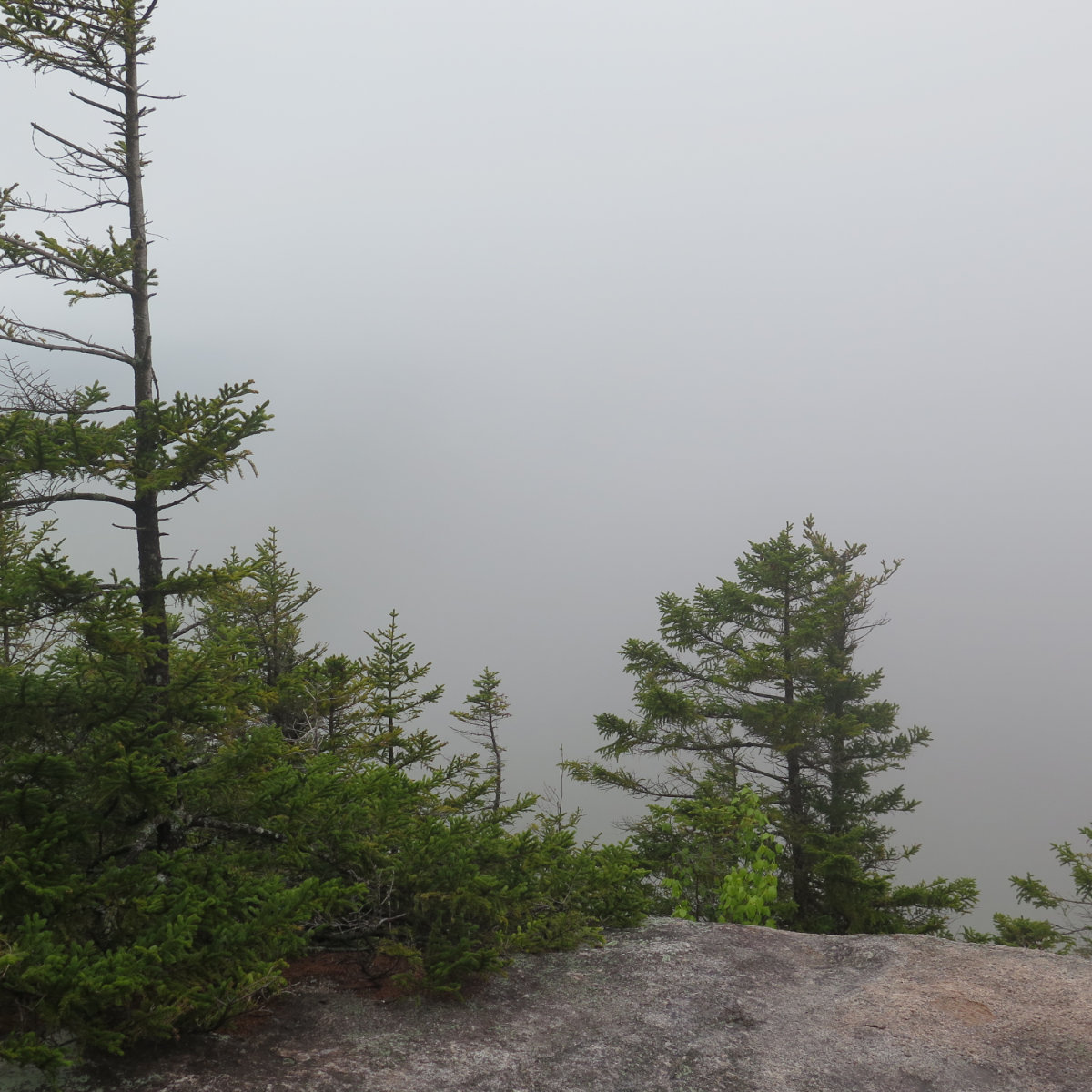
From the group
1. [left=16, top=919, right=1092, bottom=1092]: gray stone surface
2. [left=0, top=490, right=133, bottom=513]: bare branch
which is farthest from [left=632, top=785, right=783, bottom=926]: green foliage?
[left=0, top=490, right=133, bottom=513]: bare branch

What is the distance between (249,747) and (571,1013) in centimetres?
325

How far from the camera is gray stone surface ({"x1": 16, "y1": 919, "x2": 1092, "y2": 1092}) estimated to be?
5.48 m

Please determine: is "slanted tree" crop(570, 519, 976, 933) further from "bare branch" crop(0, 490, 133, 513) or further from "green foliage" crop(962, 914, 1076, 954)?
"bare branch" crop(0, 490, 133, 513)

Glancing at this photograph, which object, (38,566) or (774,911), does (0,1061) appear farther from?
(774,911)

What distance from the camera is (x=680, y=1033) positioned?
6.18 meters

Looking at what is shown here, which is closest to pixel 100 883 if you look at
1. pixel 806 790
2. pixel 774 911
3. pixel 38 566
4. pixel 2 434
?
pixel 38 566

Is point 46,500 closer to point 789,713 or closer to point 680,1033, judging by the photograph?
point 680,1033

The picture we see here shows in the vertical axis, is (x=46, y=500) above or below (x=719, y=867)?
above

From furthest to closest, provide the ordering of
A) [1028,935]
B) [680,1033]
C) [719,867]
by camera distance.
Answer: [1028,935], [719,867], [680,1033]

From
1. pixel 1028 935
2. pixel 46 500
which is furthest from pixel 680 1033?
pixel 1028 935

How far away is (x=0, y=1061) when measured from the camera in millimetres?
5414

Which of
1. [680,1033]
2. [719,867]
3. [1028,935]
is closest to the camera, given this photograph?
[680,1033]

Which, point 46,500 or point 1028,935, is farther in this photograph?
point 1028,935

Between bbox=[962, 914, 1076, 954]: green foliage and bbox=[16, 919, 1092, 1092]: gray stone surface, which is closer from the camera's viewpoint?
bbox=[16, 919, 1092, 1092]: gray stone surface
